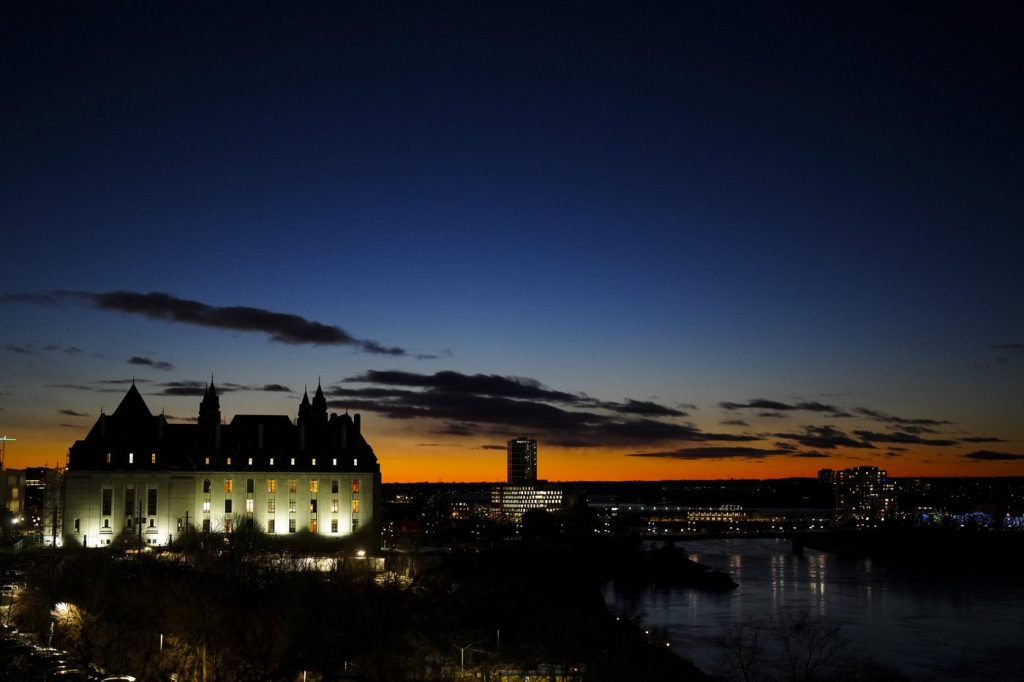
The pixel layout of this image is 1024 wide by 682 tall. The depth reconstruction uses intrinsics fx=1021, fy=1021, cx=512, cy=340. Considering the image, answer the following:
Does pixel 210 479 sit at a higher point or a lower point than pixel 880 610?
higher

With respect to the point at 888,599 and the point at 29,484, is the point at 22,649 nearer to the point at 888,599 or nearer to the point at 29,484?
the point at 888,599

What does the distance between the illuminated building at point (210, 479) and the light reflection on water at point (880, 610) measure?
2489 centimetres

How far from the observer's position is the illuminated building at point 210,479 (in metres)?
79.7

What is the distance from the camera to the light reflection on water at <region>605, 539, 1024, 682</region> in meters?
A: 57.2

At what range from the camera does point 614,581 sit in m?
106

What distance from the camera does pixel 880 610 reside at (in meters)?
78.4

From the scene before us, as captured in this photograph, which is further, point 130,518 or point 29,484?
point 29,484

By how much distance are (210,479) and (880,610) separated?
177ft

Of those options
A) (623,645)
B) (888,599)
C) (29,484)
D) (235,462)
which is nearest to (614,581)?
(888,599)

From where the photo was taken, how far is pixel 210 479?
8325cm

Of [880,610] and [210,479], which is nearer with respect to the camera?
[880,610]

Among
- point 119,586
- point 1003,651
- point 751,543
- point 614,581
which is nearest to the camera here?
point 119,586

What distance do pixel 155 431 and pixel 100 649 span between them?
55578 mm

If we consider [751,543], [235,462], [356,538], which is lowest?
[751,543]
